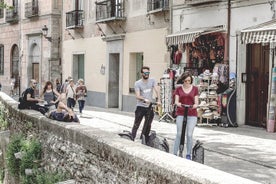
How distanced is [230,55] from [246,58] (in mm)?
534

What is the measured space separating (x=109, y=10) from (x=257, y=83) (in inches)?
385

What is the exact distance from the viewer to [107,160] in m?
6.91

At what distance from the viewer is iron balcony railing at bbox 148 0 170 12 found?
19772 mm

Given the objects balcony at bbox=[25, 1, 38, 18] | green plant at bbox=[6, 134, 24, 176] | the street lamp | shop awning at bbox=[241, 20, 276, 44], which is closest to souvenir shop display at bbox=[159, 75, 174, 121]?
shop awning at bbox=[241, 20, 276, 44]

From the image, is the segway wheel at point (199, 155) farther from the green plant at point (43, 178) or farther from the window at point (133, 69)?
the window at point (133, 69)

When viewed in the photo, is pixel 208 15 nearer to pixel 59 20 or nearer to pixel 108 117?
pixel 108 117

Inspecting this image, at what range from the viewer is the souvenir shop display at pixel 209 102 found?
631 inches

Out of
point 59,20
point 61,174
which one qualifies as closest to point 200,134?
point 61,174

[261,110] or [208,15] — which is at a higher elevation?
[208,15]

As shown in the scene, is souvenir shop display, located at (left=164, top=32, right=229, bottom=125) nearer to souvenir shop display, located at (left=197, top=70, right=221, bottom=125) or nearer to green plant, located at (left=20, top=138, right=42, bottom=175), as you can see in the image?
souvenir shop display, located at (left=197, top=70, right=221, bottom=125)

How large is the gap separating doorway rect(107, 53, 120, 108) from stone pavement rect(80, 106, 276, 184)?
6672 mm

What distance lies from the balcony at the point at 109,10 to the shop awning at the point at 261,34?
9.72 metres

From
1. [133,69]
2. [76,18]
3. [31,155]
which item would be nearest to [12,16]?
[76,18]

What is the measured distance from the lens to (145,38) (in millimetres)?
21453
